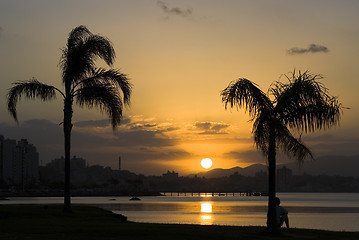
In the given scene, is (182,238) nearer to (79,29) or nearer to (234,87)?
(234,87)

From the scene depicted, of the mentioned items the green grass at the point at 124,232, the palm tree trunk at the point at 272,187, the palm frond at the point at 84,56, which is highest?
the palm frond at the point at 84,56

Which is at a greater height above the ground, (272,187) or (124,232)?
(272,187)

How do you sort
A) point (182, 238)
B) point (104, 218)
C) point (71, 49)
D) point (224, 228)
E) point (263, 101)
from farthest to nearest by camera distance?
point (71, 49)
point (104, 218)
point (224, 228)
point (263, 101)
point (182, 238)

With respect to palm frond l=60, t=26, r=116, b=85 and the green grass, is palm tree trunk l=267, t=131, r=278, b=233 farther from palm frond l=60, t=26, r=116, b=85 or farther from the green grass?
palm frond l=60, t=26, r=116, b=85

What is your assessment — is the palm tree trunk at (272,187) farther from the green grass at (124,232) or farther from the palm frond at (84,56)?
the palm frond at (84,56)

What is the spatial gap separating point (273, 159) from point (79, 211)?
50.2 ft

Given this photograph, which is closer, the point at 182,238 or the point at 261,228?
the point at 182,238

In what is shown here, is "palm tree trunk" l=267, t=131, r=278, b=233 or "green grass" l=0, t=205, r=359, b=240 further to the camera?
"palm tree trunk" l=267, t=131, r=278, b=233


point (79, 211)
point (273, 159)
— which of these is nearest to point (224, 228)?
point (273, 159)

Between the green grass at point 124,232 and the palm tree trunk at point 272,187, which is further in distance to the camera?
the palm tree trunk at point 272,187

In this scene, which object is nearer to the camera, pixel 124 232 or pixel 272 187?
pixel 124 232

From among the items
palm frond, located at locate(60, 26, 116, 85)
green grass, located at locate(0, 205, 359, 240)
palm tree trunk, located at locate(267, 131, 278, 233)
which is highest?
palm frond, located at locate(60, 26, 116, 85)

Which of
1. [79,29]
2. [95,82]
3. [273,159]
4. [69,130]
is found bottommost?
[273,159]

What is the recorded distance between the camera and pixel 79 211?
3553cm
